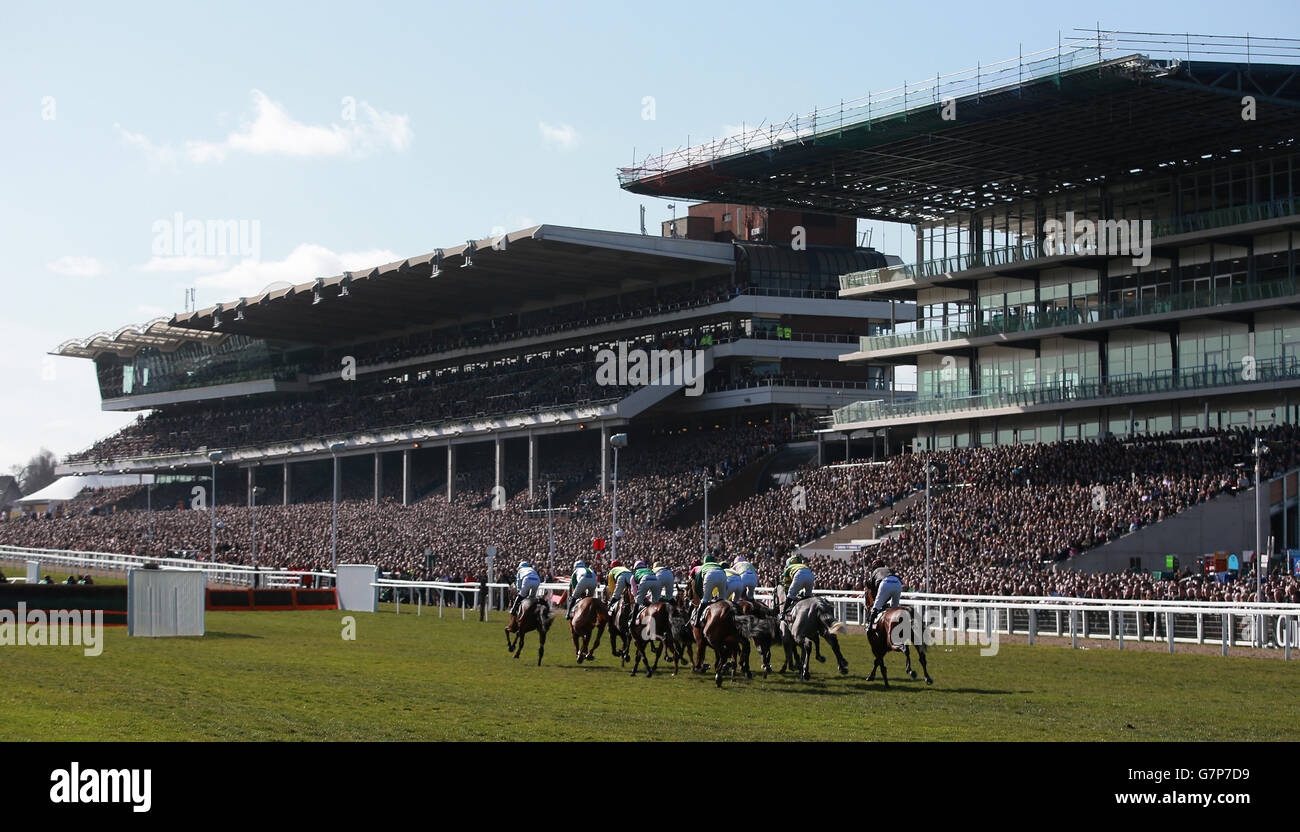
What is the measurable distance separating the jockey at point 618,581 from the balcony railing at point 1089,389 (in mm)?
25961

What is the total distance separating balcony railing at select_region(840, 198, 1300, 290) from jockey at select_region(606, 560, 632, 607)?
27837mm

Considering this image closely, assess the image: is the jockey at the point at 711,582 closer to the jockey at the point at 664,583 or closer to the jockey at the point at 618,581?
the jockey at the point at 664,583

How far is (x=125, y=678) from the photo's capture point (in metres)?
18.7

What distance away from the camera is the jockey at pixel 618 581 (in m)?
23.3

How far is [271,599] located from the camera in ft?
133

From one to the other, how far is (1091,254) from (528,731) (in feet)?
127

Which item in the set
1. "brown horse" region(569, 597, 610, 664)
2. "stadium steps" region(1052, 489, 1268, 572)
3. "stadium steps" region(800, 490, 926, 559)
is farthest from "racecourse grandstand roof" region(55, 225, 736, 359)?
"brown horse" region(569, 597, 610, 664)

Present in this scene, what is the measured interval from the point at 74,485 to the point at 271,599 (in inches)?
2916

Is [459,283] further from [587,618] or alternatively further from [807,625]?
[807,625]

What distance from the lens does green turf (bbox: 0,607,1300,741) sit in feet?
46.2

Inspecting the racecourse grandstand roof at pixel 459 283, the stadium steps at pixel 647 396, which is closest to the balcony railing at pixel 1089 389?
the stadium steps at pixel 647 396

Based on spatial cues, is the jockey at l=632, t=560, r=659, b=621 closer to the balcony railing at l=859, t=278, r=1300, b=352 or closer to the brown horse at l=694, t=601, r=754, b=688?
the brown horse at l=694, t=601, r=754, b=688
